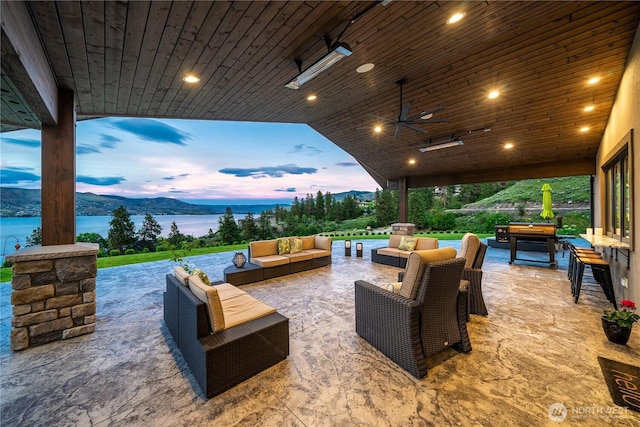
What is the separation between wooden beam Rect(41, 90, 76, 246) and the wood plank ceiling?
1.09 feet

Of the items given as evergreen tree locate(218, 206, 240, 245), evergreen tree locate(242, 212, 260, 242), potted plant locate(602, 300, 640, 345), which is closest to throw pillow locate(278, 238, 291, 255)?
potted plant locate(602, 300, 640, 345)

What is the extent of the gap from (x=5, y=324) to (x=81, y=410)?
2.59 meters

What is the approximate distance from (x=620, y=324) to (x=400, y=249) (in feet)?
12.9

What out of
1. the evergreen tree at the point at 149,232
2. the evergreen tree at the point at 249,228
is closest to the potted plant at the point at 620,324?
the evergreen tree at the point at 249,228

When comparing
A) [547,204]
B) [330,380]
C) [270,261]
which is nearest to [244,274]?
[270,261]

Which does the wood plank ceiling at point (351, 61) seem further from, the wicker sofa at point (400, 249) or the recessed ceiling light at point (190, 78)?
the wicker sofa at point (400, 249)

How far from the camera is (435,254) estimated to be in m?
2.21

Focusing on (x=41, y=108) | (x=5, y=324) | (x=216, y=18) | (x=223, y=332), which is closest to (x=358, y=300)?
(x=223, y=332)

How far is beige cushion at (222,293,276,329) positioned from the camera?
218 cm

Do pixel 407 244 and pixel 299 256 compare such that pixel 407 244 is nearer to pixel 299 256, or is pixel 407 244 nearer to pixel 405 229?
pixel 299 256

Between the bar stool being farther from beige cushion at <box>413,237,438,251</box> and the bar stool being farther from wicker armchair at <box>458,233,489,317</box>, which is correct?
beige cushion at <box>413,237,438,251</box>

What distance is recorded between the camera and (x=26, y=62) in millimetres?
1865

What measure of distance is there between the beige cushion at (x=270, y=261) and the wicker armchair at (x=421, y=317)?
2930 mm

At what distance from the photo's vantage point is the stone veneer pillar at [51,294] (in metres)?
2.41
